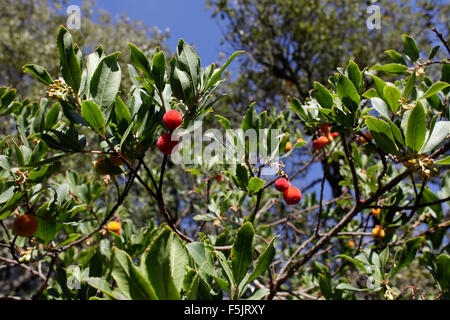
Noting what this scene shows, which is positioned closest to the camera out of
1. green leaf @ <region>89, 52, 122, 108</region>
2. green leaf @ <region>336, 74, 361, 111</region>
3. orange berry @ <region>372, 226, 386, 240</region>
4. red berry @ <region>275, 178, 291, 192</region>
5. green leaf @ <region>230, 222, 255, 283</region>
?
green leaf @ <region>230, 222, 255, 283</region>

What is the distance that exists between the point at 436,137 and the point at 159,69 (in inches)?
52.7

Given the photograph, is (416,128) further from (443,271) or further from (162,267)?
(162,267)

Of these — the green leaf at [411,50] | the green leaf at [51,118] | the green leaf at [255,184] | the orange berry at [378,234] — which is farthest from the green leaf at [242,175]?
the green leaf at [411,50]

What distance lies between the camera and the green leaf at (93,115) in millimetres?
1249

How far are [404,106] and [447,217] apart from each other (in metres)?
1.84

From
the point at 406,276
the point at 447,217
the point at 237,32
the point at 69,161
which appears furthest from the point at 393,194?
the point at 237,32

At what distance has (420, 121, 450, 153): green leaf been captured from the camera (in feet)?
4.72

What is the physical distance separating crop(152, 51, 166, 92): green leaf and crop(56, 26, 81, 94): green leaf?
318 mm

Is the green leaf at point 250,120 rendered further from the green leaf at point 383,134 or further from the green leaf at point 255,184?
the green leaf at point 383,134

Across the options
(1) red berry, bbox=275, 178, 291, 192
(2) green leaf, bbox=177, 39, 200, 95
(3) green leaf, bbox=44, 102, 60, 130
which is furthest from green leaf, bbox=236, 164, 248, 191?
(3) green leaf, bbox=44, 102, 60, 130

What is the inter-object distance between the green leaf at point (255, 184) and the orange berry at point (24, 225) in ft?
3.96

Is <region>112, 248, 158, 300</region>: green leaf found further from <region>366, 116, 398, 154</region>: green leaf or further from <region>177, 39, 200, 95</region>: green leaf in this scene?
<region>366, 116, 398, 154</region>: green leaf

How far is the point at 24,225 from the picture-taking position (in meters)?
1.66

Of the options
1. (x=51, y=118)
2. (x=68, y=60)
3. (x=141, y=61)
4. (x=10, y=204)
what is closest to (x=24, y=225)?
(x=10, y=204)
